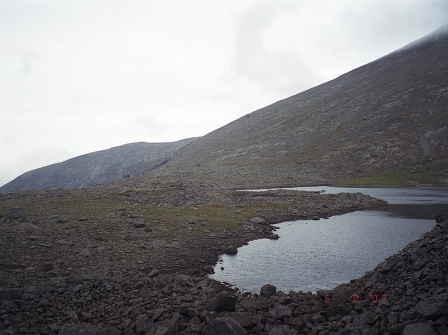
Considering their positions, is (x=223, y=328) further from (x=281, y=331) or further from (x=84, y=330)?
(x=84, y=330)

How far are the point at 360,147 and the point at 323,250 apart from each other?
11996 cm

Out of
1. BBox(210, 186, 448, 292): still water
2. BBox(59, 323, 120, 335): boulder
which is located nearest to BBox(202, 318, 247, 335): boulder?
BBox(59, 323, 120, 335): boulder

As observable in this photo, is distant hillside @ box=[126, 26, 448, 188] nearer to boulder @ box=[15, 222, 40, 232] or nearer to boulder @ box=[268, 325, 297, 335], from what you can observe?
boulder @ box=[15, 222, 40, 232]

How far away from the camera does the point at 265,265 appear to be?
106 ft

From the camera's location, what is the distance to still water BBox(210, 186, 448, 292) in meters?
28.5

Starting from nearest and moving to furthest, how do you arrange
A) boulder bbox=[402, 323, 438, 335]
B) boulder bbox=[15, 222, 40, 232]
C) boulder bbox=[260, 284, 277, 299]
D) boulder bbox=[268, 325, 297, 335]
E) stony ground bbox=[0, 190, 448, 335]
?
boulder bbox=[402, 323, 438, 335] < boulder bbox=[268, 325, 297, 335] < stony ground bbox=[0, 190, 448, 335] < boulder bbox=[260, 284, 277, 299] < boulder bbox=[15, 222, 40, 232]

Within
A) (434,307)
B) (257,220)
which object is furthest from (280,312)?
(257,220)

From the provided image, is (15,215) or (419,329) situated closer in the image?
(419,329)

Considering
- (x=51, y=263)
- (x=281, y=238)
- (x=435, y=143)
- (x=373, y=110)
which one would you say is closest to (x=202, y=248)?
(x=281, y=238)

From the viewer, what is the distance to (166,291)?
2178 cm

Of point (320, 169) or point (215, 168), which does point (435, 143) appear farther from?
point (215, 168)

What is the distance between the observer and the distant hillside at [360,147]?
123 meters

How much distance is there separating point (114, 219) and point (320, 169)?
364ft

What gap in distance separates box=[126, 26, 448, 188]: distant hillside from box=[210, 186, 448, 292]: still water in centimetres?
6003
